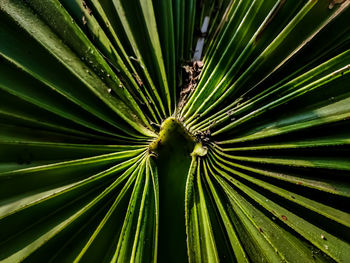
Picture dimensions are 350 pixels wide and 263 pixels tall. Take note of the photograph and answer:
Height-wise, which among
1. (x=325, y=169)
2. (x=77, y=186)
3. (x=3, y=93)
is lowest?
(x=77, y=186)

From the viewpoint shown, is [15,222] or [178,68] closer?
[15,222]

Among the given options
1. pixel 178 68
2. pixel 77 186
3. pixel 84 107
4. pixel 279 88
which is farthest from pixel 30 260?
pixel 279 88

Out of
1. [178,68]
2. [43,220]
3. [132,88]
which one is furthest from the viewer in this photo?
[178,68]

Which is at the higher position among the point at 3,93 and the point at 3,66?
the point at 3,66

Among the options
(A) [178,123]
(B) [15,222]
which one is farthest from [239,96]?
(B) [15,222]

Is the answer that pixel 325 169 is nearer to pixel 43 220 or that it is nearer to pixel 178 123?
pixel 178 123

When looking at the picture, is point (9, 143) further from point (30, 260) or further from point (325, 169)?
point (325, 169)

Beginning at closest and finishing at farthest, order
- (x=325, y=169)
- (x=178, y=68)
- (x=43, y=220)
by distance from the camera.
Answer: (x=325, y=169), (x=43, y=220), (x=178, y=68)
